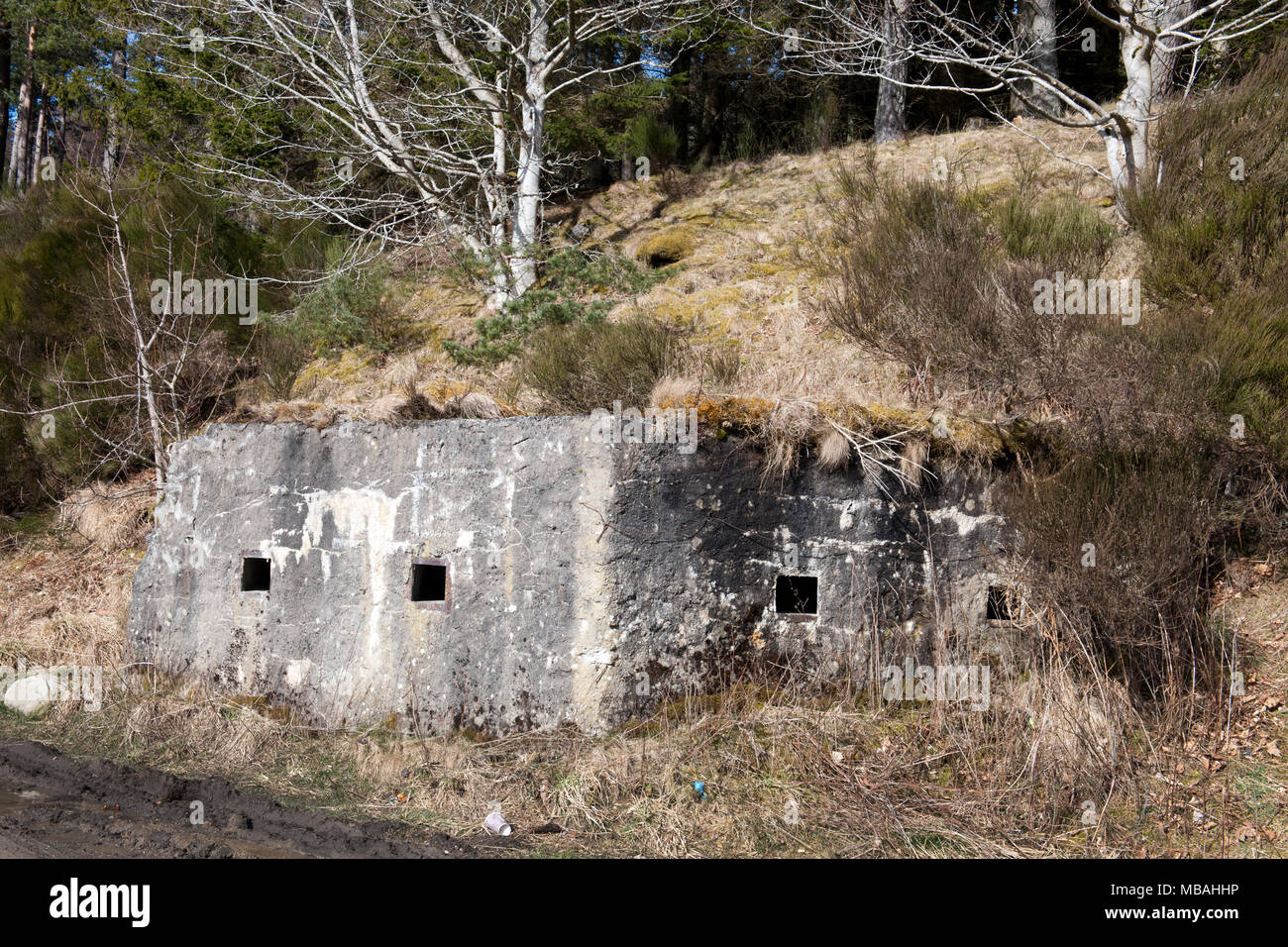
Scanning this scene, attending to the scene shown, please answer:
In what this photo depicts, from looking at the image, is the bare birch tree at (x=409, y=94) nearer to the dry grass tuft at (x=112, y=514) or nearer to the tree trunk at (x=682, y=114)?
the tree trunk at (x=682, y=114)

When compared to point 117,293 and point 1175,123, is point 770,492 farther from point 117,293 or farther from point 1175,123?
point 117,293

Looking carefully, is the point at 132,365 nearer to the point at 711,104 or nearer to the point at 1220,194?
the point at 711,104

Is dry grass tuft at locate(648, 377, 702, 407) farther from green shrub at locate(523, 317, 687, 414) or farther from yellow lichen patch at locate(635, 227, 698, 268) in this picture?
yellow lichen patch at locate(635, 227, 698, 268)

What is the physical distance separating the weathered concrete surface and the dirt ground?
1.02 metres

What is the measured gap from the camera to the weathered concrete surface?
599cm

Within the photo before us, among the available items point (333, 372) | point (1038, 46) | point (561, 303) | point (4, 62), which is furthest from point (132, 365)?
point (1038, 46)

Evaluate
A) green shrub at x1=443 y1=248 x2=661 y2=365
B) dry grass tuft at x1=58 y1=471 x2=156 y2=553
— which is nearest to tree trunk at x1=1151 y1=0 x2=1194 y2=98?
green shrub at x1=443 y1=248 x2=661 y2=365

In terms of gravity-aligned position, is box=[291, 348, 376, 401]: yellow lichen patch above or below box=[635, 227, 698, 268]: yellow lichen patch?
below

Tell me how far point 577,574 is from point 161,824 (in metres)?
2.95

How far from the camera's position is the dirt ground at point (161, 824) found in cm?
493

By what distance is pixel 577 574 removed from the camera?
603 cm

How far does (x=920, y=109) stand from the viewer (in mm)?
17812

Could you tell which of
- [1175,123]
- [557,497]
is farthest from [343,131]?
[1175,123]

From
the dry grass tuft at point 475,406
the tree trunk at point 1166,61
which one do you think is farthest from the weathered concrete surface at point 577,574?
the tree trunk at point 1166,61
